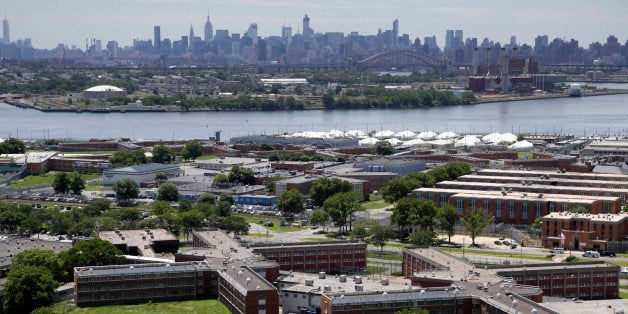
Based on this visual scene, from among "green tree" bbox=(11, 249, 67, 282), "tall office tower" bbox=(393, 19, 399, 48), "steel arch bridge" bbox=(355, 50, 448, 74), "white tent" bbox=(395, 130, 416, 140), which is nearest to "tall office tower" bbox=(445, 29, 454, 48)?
"tall office tower" bbox=(393, 19, 399, 48)

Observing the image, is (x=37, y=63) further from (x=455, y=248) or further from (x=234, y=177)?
(x=455, y=248)

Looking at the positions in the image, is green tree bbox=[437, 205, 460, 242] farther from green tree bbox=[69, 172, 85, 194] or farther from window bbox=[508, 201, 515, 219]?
green tree bbox=[69, 172, 85, 194]

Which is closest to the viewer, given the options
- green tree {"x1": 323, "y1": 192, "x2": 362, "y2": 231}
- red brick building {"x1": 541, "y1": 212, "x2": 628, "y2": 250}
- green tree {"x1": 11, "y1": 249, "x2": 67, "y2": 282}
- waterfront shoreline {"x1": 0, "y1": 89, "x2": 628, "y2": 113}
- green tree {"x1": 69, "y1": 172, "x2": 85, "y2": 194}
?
green tree {"x1": 11, "y1": 249, "x2": 67, "y2": 282}

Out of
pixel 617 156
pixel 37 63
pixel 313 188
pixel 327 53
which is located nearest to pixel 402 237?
pixel 313 188

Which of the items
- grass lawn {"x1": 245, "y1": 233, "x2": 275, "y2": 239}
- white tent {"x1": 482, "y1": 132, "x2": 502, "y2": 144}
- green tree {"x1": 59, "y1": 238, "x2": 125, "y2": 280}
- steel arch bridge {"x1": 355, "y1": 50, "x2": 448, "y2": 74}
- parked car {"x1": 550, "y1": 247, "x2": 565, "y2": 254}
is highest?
steel arch bridge {"x1": 355, "y1": 50, "x2": 448, "y2": 74}

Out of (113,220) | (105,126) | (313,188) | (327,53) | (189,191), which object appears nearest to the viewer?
(113,220)

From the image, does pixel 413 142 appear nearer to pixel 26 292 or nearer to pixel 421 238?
pixel 421 238

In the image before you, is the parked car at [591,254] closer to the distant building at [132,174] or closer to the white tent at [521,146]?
the distant building at [132,174]
